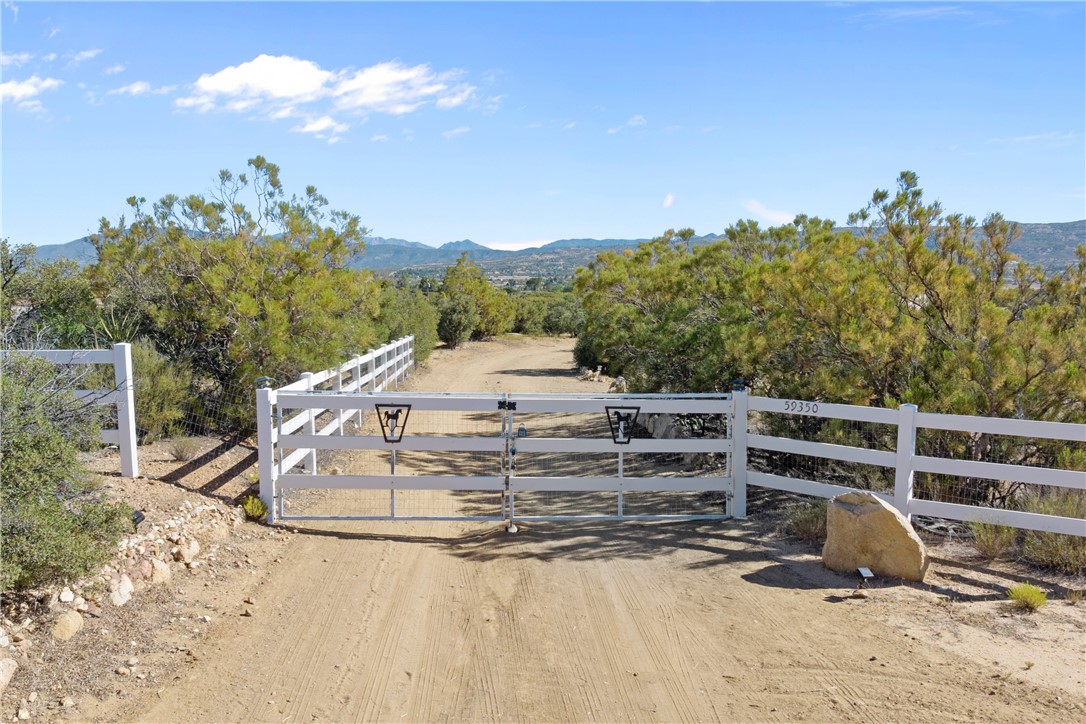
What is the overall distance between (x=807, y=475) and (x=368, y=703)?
672 centimetres

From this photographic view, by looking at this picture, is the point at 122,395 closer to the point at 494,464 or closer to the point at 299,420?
the point at 299,420

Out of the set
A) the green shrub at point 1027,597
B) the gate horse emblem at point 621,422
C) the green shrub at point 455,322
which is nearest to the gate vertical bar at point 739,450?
the gate horse emblem at point 621,422

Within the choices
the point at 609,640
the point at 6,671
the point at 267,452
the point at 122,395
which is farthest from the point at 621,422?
the point at 6,671

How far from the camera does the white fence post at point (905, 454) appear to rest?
25.0ft

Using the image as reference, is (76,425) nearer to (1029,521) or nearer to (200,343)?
(200,343)

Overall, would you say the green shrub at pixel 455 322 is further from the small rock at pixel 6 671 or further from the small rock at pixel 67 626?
the small rock at pixel 6 671

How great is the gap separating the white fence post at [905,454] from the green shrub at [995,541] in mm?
668

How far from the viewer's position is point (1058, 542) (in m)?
7.10

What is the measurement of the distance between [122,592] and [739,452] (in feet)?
20.0

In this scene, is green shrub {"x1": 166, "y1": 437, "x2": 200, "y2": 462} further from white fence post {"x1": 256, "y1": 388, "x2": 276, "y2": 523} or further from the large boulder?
the large boulder

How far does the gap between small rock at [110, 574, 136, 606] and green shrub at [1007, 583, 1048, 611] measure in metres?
6.93

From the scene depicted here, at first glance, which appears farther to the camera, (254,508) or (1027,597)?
(254,508)

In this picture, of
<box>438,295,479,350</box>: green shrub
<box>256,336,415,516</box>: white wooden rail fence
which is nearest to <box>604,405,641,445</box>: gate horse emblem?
<box>256,336,415,516</box>: white wooden rail fence

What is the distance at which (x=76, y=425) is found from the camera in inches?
264
